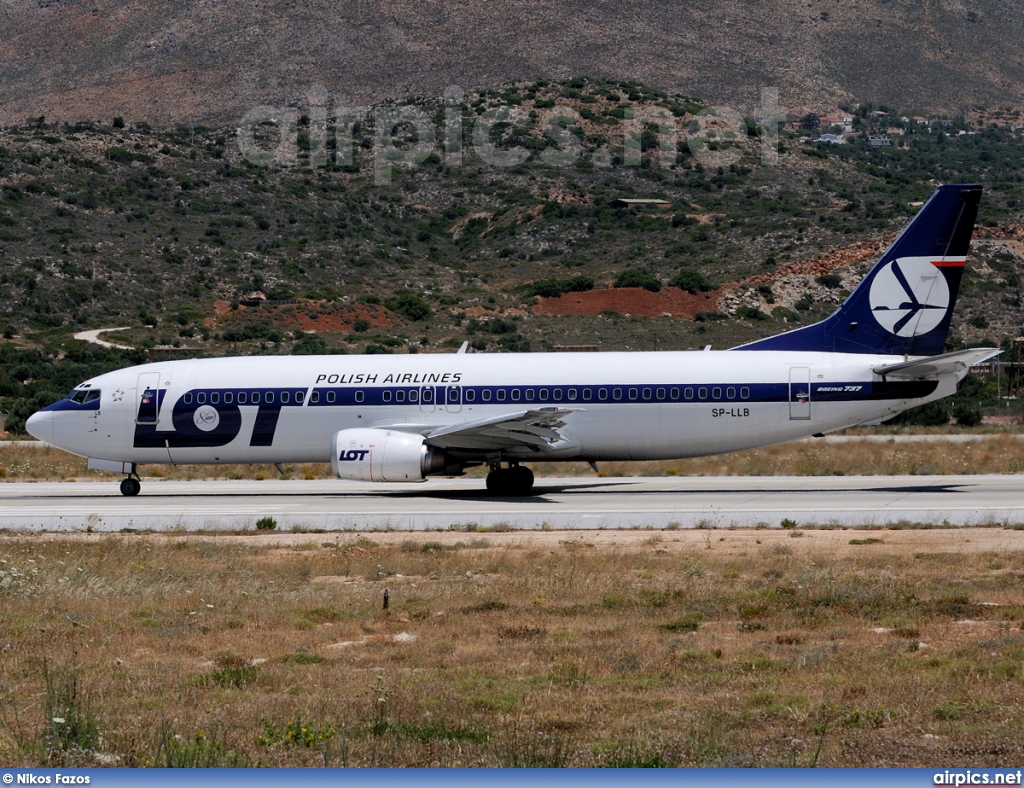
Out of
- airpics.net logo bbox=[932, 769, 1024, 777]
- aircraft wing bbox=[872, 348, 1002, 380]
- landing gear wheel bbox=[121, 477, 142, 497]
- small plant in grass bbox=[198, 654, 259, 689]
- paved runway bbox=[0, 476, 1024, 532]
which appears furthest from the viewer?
landing gear wheel bbox=[121, 477, 142, 497]

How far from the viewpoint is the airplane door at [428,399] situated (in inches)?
1243

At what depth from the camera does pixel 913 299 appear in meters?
31.4

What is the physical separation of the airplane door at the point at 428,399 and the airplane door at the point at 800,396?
27.7ft

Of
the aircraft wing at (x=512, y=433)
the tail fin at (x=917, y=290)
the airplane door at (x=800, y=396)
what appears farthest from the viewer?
the tail fin at (x=917, y=290)

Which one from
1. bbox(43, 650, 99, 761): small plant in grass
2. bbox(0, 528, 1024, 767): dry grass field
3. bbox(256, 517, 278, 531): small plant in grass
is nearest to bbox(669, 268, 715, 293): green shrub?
bbox(256, 517, 278, 531): small plant in grass

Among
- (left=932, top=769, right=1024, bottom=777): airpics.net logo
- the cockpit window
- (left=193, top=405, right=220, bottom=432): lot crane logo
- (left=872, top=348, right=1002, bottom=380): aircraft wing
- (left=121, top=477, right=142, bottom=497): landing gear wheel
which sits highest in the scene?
(left=872, top=348, right=1002, bottom=380): aircraft wing

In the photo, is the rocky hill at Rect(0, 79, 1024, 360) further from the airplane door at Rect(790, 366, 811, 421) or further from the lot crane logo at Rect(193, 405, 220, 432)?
the airplane door at Rect(790, 366, 811, 421)

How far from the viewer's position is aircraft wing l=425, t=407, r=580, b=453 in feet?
97.0

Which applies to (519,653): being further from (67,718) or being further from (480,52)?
(480,52)

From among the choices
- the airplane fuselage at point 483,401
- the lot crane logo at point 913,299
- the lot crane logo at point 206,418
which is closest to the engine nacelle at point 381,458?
the airplane fuselage at point 483,401

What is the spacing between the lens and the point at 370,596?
1711cm

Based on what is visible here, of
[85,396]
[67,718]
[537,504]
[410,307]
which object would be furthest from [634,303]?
[67,718]

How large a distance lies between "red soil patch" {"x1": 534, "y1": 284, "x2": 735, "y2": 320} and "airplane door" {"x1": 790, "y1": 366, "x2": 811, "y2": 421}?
48.1 m

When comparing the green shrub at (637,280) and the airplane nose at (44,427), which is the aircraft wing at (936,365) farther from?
the green shrub at (637,280)
